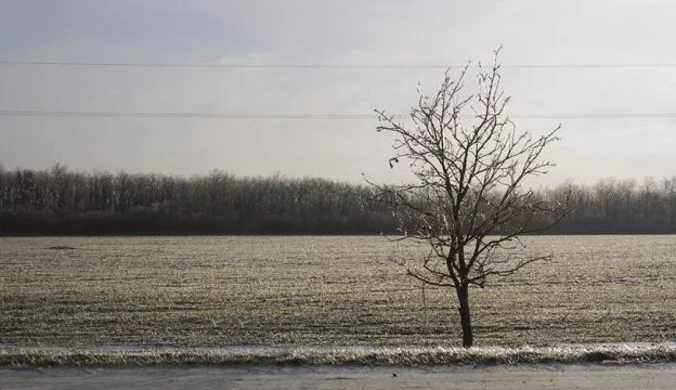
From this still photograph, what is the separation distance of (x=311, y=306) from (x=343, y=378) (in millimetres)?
13068

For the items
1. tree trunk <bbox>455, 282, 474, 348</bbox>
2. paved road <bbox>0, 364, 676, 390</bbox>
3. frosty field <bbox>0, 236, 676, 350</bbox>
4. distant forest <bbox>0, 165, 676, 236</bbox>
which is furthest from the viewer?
distant forest <bbox>0, 165, 676, 236</bbox>

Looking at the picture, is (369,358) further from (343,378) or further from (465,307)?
(465,307)

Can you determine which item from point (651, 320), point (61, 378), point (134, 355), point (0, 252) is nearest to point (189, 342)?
point (134, 355)

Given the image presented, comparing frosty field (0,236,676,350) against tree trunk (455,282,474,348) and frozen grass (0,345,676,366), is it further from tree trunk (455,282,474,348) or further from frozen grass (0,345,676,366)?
frozen grass (0,345,676,366)

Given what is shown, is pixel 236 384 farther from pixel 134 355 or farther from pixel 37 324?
pixel 37 324

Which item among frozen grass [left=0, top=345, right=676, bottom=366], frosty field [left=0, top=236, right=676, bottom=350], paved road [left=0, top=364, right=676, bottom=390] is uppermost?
frozen grass [left=0, top=345, right=676, bottom=366]

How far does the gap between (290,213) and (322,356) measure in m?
92.3

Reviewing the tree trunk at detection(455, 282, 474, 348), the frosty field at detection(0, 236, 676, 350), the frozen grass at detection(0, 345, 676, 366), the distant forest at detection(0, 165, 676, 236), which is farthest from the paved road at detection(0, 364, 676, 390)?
the distant forest at detection(0, 165, 676, 236)

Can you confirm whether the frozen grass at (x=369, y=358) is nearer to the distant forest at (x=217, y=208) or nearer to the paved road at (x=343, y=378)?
the paved road at (x=343, y=378)

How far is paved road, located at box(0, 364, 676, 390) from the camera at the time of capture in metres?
7.56

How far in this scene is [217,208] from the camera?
105 m

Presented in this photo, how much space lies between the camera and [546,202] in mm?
11375

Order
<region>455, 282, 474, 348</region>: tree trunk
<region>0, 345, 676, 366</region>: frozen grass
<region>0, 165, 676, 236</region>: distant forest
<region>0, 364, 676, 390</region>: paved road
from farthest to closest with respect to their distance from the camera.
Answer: <region>0, 165, 676, 236</region>: distant forest → <region>455, 282, 474, 348</region>: tree trunk → <region>0, 345, 676, 366</region>: frozen grass → <region>0, 364, 676, 390</region>: paved road

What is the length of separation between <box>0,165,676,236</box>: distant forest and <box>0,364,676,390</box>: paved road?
241 ft
